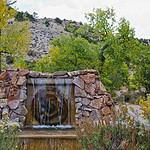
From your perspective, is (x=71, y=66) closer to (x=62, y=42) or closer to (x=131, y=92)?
(x=62, y=42)

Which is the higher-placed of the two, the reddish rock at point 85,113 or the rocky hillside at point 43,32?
the rocky hillside at point 43,32

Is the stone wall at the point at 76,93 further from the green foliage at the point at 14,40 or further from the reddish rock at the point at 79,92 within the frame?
the green foliage at the point at 14,40

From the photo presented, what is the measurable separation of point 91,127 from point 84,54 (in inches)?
465

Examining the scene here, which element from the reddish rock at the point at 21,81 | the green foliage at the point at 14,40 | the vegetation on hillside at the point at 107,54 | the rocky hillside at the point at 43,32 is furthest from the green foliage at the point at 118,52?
the rocky hillside at the point at 43,32

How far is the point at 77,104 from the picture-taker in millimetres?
13148

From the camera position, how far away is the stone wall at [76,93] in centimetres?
1298

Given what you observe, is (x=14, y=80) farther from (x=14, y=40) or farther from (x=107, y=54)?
(x=107, y=54)

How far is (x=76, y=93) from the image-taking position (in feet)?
43.3

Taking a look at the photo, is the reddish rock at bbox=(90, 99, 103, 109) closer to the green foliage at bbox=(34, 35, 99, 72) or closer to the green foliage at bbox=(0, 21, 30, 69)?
the green foliage at bbox=(34, 35, 99, 72)

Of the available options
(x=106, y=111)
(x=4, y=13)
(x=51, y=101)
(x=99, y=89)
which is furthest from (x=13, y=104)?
(x=4, y=13)

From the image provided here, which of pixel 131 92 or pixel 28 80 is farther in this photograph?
pixel 131 92

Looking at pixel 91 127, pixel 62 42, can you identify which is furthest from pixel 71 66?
pixel 91 127

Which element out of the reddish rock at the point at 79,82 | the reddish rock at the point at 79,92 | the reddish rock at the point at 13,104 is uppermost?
the reddish rock at the point at 79,82

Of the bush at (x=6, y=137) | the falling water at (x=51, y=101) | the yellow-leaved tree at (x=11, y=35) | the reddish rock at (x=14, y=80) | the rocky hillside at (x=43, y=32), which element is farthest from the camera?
the rocky hillside at (x=43, y=32)
